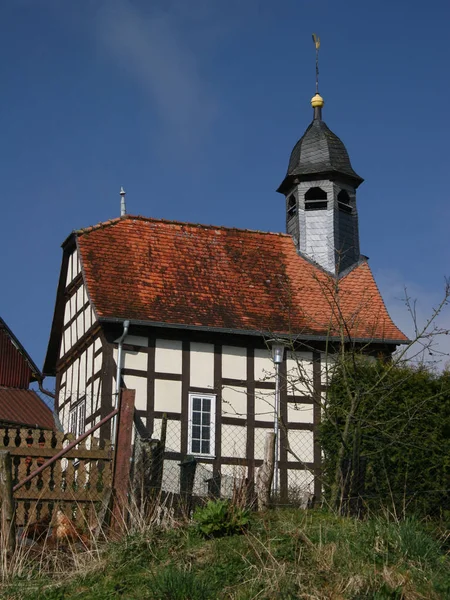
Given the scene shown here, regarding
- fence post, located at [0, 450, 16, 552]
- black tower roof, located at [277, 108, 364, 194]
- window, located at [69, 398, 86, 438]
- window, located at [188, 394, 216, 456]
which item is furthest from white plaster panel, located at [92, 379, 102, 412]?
fence post, located at [0, 450, 16, 552]

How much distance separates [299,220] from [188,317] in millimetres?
5356

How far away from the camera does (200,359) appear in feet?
62.0

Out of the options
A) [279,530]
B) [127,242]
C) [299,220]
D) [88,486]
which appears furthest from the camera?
Result: [299,220]

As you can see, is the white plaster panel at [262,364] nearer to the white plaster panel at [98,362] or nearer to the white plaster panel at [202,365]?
the white plaster panel at [202,365]

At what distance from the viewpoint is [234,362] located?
62.7 ft

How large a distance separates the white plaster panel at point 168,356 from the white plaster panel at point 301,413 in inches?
93.1

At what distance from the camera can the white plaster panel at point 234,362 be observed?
1902cm

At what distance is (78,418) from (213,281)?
13.3ft

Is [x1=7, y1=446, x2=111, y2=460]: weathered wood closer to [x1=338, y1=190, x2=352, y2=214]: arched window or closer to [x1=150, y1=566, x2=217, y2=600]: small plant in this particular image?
[x1=150, y1=566, x2=217, y2=600]: small plant

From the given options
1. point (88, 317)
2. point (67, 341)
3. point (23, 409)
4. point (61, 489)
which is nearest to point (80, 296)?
point (88, 317)

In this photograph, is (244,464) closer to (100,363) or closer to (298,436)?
(298,436)

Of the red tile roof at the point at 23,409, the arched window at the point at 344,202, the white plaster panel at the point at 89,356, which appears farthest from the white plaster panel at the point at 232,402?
the arched window at the point at 344,202

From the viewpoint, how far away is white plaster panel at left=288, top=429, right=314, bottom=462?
18547mm

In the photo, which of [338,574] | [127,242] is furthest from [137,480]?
[127,242]
